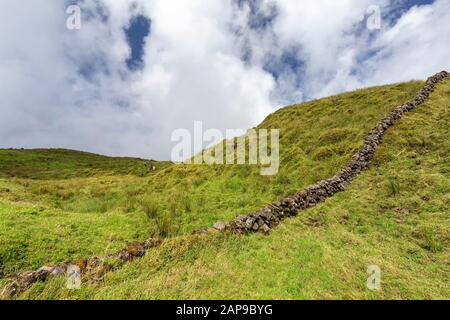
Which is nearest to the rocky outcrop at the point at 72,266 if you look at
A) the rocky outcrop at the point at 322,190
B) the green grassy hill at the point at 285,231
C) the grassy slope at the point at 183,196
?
the green grassy hill at the point at 285,231

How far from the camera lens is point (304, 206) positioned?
1373 centimetres

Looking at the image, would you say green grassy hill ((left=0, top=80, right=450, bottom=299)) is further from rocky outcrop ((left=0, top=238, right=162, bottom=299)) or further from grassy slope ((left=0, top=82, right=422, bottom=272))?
rocky outcrop ((left=0, top=238, right=162, bottom=299))

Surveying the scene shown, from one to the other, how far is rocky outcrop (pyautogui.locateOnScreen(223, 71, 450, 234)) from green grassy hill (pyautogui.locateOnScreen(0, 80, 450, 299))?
0.52m

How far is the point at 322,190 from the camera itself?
15.1 metres

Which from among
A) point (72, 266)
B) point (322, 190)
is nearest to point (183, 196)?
point (322, 190)

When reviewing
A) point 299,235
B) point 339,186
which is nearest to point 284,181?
point 339,186

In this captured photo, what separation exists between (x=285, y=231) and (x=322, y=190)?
512 cm

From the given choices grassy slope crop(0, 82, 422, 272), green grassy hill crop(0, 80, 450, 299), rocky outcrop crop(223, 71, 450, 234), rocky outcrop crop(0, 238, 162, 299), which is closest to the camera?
rocky outcrop crop(0, 238, 162, 299)

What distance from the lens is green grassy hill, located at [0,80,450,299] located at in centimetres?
703

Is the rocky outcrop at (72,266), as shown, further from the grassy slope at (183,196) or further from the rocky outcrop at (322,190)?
the rocky outcrop at (322,190)

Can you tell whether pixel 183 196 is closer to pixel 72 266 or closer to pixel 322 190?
pixel 322 190

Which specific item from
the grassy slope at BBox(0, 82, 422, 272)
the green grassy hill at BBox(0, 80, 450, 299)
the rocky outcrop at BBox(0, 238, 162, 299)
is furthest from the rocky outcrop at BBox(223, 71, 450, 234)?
the rocky outcrop at BBox(0, 238, 162, 299)

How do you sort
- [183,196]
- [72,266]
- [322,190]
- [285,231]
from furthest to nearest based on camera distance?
1. [183,196]
2. [322,190]
3. [285,231]
4. [72,266]

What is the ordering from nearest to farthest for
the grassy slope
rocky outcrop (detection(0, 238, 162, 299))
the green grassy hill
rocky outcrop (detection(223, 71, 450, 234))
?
1. rocky outcrop (detection(0, 238, 162, 299))
2. the green grassy hill
3. the grassy slope
4. rocky outcrop (detection(223, 71, 450, 234))
